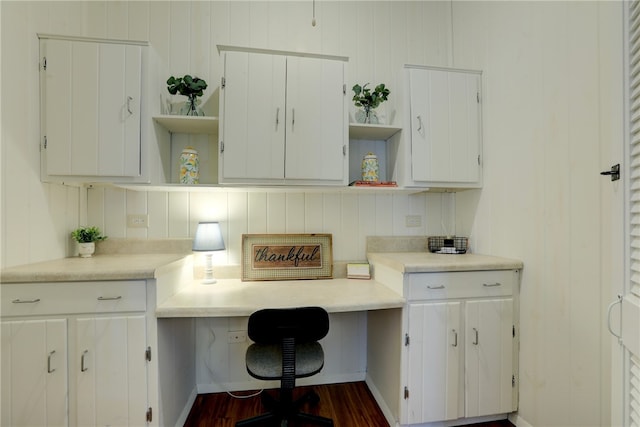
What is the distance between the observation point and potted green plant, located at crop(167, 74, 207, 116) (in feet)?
5.55

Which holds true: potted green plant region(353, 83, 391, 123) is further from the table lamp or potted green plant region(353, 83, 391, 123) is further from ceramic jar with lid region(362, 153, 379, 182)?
the table lamp

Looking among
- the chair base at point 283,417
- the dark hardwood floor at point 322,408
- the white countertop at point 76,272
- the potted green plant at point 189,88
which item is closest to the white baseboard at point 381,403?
the dark hardwood floor at point 322,408

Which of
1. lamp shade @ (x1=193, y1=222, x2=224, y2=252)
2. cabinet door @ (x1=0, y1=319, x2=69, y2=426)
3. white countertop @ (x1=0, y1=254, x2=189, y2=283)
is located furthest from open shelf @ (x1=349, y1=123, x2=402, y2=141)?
cabinet door @ (x1=0, y1=319, x2=69, y2=426)

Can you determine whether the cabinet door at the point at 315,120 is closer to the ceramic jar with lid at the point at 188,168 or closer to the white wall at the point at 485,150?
the white wall at the point at 485,150

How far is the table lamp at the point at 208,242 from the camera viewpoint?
1735 mm

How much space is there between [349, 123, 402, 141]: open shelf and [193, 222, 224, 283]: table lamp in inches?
45.3

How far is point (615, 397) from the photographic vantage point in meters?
0.95

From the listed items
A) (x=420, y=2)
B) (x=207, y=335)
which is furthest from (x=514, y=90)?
(x=207, y=335)

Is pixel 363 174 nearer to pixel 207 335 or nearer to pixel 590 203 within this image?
pixel 590 203

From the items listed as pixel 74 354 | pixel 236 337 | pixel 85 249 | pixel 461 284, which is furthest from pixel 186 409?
pixel 461 284

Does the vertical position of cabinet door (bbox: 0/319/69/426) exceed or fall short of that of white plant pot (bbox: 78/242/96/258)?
it falls short

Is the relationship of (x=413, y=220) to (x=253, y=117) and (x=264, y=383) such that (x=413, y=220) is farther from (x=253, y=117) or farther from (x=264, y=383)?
(x=264, y=383)

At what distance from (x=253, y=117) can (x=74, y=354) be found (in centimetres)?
151

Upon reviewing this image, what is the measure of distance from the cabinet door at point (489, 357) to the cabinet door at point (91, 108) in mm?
2182
